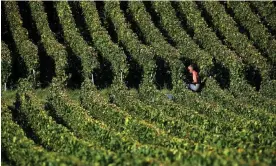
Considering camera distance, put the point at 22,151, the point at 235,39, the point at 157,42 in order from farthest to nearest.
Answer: the point at 235,39 < the point at 157,42 < the point at 22,151

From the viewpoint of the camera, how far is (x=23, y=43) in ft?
114

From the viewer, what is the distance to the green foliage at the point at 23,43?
108 feet

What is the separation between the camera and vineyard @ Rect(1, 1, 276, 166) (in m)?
19.1

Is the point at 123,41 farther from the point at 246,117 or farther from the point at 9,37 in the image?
the point at 246,117

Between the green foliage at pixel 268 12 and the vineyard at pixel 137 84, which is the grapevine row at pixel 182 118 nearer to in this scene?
the vineyard at pixel 137 84

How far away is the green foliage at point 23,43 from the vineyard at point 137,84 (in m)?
0.06

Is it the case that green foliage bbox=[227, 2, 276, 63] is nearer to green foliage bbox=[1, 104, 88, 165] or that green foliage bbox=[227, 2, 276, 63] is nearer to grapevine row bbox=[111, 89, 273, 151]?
grapevine row bbox=[111, 89, 273, 151]

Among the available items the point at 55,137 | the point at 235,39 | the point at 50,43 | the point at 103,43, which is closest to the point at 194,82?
the point at 103,43

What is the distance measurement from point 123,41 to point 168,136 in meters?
17.3

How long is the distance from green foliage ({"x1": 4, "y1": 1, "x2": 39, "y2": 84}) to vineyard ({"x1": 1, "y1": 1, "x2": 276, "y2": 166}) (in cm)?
6

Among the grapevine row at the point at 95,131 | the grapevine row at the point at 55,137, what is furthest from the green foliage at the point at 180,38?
the grapevine row at the point at 55,137

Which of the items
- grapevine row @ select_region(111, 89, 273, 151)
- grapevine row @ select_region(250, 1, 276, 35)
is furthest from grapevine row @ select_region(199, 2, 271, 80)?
grapevine row @ select_region(111, 89, 273, 151)

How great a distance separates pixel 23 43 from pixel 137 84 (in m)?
6.81

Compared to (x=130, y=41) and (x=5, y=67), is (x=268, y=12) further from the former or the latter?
(x=5, y=67)
